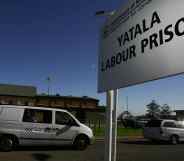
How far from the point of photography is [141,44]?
3.94 meters

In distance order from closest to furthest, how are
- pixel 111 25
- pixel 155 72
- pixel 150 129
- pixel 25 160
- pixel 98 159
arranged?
pixel 155 72 < pixel 111 25 < pixel 25 160 < pixel 98 159 < pixel 150 129

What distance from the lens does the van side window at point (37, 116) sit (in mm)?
14828

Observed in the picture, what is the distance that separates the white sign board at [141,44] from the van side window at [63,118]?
10585 millimetres

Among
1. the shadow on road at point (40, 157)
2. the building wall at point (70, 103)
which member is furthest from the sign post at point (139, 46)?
the building wall at point (70, 103)

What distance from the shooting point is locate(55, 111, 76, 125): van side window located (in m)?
15.3

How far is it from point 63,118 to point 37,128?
132 cm

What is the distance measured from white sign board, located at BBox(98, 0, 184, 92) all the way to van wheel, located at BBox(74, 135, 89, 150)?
36.2 ft

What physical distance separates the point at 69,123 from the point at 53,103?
122 feet

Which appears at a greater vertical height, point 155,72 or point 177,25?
point 177,25

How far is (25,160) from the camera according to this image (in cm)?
1201

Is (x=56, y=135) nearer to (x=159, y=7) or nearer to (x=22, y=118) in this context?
(x=22, y=118)

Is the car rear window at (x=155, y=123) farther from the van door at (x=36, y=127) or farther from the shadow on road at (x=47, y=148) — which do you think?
the van door at (x=36, y=127)

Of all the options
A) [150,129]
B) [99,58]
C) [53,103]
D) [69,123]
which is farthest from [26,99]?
[99,58]

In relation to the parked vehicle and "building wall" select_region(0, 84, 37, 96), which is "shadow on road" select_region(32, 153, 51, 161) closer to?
the parked vehicle
